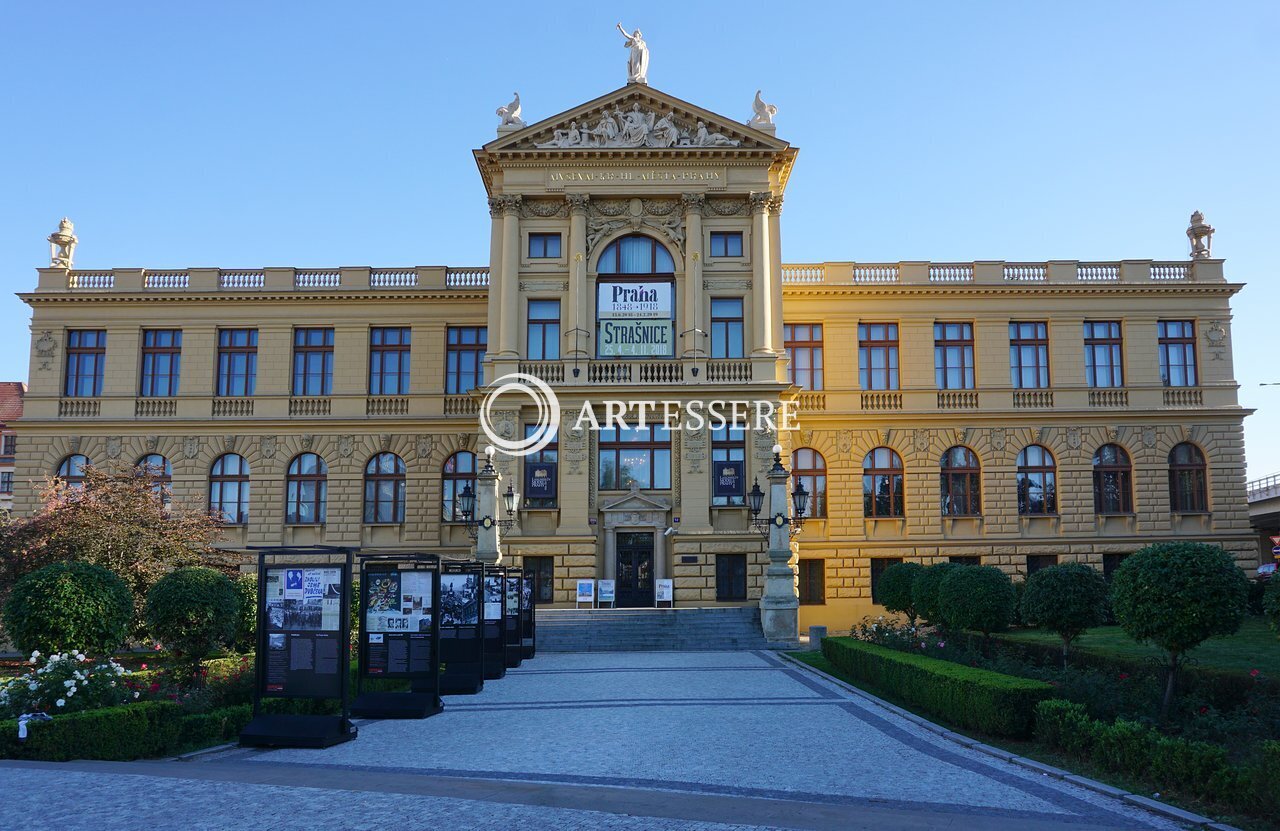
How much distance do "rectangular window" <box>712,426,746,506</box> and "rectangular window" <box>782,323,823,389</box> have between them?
20.5ft

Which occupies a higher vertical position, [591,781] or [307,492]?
[307,492]

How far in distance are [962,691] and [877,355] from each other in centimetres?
3142

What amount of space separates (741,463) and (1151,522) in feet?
62.2

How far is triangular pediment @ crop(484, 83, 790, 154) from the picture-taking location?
138 ft

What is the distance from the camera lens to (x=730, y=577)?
40.0 meters

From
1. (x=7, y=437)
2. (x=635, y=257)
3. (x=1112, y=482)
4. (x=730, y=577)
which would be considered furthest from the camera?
(x=7, y=437)

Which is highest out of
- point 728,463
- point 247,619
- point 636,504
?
point 728,463

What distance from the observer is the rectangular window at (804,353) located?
45688 millimetres

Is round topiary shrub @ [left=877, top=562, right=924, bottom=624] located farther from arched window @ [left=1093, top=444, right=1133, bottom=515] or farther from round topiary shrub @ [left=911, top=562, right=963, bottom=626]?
arched window @ [left=1093, top=444, right=1133, bottom=515]

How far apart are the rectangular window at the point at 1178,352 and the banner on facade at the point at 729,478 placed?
2059cm

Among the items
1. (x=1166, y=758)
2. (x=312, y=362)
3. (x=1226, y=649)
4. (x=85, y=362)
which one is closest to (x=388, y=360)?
(x=312, y=362)

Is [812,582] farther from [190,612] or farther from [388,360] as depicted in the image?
[190,612]

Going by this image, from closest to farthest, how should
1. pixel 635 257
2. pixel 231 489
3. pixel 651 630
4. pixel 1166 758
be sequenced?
pixel 1166 758
pixel 651 630
pixel 635 257
pixel 231 489

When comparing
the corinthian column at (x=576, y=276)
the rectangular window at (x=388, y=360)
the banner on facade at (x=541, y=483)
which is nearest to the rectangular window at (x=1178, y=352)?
the corinthian column at (x=576, y=276)
